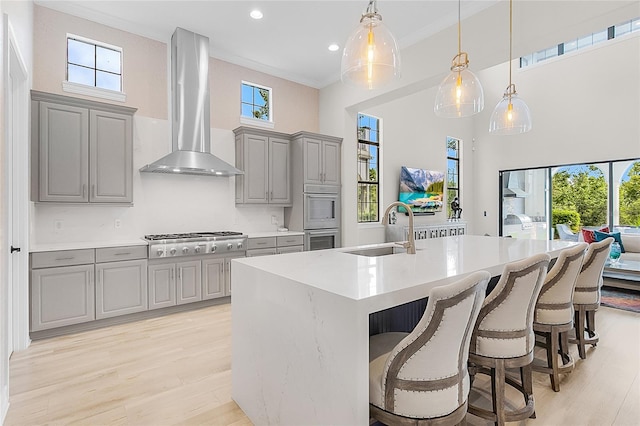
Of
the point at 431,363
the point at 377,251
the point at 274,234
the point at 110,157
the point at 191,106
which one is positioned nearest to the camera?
the point at 431,363

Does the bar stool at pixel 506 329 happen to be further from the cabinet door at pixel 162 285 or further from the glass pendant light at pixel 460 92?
the cabinet door at pixel 162 285

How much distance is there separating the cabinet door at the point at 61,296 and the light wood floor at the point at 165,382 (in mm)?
187

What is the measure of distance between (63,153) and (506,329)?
4177mm

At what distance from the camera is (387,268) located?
1867 millimetres

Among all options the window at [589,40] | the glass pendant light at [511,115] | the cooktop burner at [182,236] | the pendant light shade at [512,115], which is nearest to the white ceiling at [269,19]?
the glass pendant light at [511,115]

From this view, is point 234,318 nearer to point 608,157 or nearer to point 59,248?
point 59,248

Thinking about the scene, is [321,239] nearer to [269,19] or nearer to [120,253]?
[120,253]

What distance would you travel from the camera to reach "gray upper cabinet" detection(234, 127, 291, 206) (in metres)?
4.82

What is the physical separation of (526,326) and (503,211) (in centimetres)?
743

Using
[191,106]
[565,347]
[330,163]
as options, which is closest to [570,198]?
[330,163]

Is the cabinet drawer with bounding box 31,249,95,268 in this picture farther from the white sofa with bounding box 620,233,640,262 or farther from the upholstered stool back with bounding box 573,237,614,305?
the white sofa with bounding box 620,233,640,262

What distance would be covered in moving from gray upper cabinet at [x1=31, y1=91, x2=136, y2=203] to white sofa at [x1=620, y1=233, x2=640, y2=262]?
25.8ft

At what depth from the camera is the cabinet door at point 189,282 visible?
4000 mm

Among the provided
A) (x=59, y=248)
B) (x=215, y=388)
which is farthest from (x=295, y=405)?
(x=59, y=248)
